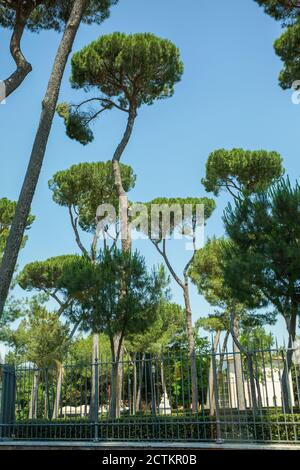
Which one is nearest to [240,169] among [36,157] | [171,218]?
[171,218]

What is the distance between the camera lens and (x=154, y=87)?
13812mm

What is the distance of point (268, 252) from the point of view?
8.12m

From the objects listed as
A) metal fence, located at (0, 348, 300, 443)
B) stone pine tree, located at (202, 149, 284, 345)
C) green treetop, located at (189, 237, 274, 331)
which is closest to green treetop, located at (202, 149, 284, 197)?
stone pine tree, located at (202, 149, 284, 345)

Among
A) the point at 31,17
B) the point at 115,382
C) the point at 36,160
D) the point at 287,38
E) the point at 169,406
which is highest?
the point at 31,17

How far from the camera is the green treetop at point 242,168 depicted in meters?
16.2

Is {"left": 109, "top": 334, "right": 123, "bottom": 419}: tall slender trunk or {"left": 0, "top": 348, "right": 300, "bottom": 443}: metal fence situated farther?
{"left": 109, "top": 334, "right": 123, "bottom": 419}: tall slender trunk

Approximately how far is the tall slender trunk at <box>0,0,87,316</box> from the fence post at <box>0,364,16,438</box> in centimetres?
163

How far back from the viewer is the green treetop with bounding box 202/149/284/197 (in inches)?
636

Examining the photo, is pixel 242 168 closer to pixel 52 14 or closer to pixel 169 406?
pixel 52 14

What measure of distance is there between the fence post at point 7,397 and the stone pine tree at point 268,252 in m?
4.07

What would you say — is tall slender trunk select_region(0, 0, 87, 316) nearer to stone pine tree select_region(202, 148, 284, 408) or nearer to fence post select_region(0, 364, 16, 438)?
fence post select_region(0, 364, 16, 438)

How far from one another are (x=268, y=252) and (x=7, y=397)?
5.00 meters

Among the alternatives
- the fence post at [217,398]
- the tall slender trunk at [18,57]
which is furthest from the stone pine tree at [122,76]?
the fence post at [217,398]
